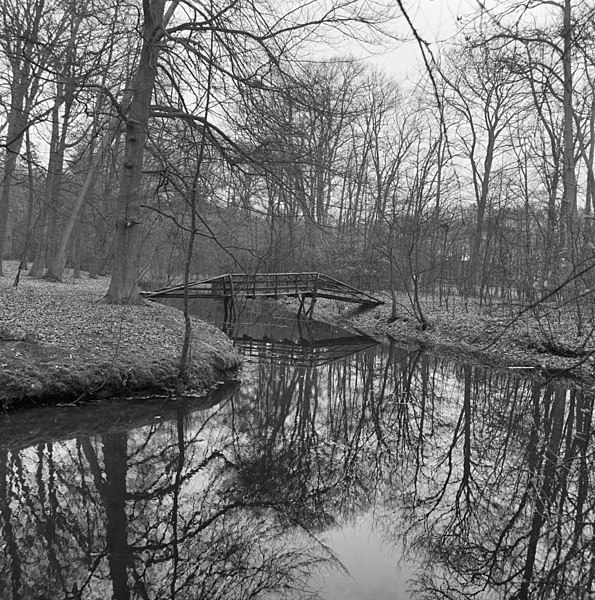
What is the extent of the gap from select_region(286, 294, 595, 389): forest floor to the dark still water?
4.89 ft

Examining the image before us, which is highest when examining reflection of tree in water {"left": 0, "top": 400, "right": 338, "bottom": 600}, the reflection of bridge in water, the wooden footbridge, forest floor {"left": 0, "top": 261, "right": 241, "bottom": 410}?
the wooden footbridge

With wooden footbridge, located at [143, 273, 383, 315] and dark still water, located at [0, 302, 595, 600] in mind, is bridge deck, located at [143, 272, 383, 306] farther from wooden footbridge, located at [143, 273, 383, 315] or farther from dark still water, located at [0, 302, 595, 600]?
dark still water, located at [0, 302, 595, 600]

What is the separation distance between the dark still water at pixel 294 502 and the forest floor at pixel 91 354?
35 centimetres

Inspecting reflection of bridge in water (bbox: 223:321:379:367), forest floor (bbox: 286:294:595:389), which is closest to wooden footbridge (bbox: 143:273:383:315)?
forest floor (bbox: 286:294:595:389)

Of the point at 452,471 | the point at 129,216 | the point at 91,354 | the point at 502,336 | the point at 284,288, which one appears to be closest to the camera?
the point at 452,471

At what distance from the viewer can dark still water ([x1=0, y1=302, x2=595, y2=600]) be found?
9.90ft

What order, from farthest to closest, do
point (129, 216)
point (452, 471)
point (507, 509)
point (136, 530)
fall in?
point (129, 216) → point (452, 471) → point (507, 509) → point (136, 530)

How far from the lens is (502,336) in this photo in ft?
22.6

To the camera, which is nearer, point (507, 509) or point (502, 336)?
point (507, 509)

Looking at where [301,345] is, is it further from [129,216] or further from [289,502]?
[289,502]

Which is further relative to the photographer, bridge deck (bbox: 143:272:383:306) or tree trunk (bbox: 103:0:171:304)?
bridge deck (bbox: 143:272:383:306)

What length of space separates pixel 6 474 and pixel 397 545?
3228 mm

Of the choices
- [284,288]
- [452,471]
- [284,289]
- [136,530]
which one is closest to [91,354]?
[136,530]

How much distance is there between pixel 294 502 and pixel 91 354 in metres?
3.83
